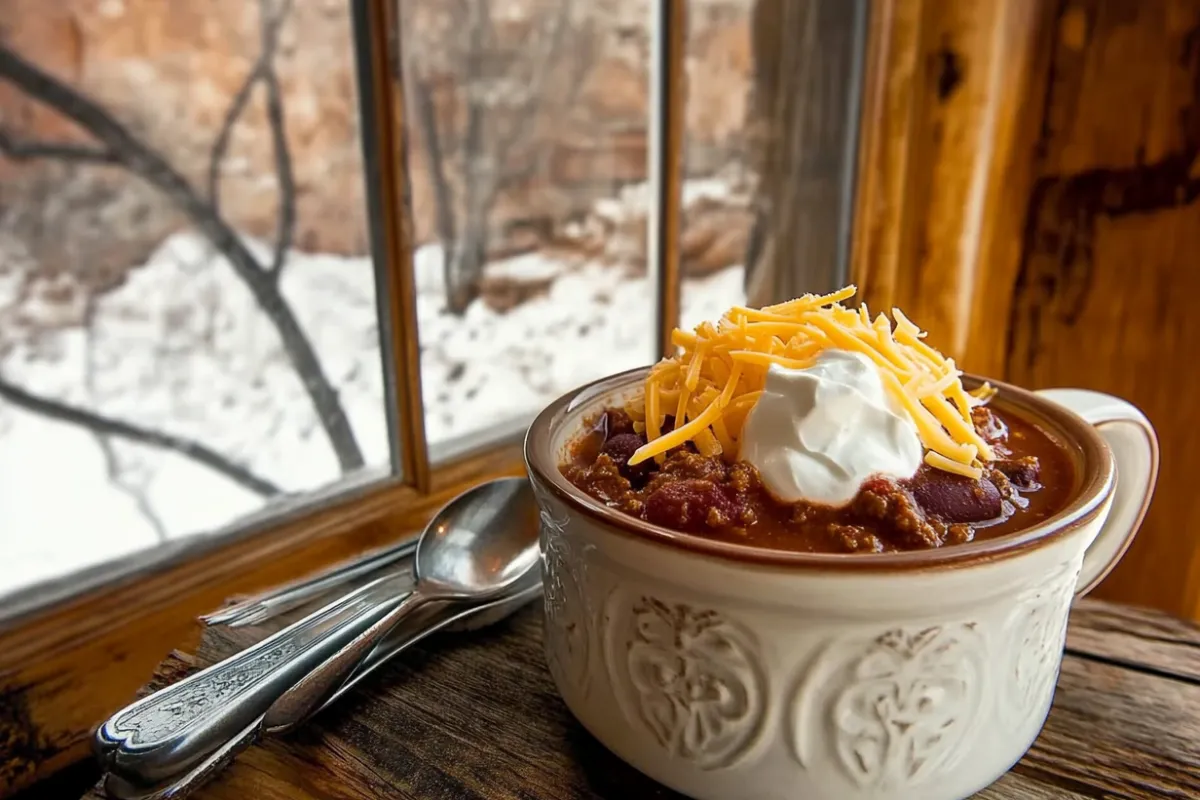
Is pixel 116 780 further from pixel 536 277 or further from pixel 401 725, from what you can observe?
pixel 536 277

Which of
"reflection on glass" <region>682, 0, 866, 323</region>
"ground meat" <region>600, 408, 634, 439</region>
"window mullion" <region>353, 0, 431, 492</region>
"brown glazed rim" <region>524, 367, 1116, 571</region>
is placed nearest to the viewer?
"brown glazed rim" <region>524, 367, 1116, 571</region>

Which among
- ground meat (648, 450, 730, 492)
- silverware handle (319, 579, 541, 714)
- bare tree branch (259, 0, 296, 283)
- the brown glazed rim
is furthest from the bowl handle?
bare tree branch (259, 0, 296, 283)

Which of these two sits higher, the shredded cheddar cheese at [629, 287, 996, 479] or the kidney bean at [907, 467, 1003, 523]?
the shredded cheddar cheese at [629, 287, 996, 479]

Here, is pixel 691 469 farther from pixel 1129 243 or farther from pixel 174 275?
pixel 1129 243

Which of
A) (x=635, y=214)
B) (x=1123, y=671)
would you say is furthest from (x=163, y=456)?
(x=1123, y=671)

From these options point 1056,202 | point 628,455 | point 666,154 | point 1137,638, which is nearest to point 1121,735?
point 1137,638

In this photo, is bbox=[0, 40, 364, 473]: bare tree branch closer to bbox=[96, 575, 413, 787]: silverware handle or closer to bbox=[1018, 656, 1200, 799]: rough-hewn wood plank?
bbox=[96, 575, 413, 787]: silverware handle
